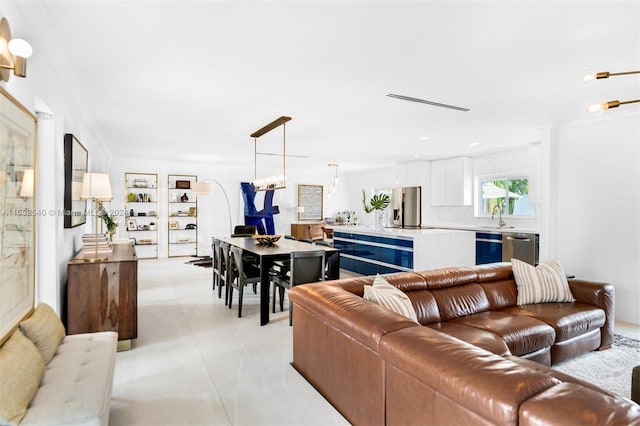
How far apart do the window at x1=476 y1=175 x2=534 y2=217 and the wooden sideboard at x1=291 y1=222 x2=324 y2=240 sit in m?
4.42

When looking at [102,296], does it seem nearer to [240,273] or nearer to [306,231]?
[240,273]

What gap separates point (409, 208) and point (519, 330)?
19.4 ft

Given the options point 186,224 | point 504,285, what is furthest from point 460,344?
point 186,224

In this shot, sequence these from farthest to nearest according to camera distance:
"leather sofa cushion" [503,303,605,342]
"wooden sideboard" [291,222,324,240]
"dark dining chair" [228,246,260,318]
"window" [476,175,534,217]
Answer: "wooden sideboard" [291,222,324,240], "window" [476,175,534,217], "dark dining chair" [228,246,260,318], "leather sofa cushion" [503,303,605,342]

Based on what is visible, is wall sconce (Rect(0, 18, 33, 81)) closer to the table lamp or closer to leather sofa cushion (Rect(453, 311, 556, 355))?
the table lamp

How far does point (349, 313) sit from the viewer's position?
218 centimetres


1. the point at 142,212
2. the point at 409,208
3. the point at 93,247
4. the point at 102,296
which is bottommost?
the point at 102,296

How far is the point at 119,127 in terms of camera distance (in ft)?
17.4

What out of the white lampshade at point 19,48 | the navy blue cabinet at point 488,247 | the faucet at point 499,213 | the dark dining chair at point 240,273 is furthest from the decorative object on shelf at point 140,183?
the faucet at point 499,213

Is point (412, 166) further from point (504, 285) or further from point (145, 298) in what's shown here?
point (145, 298)

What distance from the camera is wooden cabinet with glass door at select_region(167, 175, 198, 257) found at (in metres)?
9.10

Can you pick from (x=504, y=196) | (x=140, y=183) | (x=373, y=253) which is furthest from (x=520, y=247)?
(x=140, y=183)

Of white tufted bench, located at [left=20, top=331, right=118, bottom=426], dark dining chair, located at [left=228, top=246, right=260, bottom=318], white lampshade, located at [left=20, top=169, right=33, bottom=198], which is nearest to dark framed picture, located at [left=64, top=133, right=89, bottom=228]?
white lampshade, located at [left=20, top=169, right=33, bottom=198]

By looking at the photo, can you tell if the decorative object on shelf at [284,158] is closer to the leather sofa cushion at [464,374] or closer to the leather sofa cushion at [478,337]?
the leather sofa cushion at [478,337]
